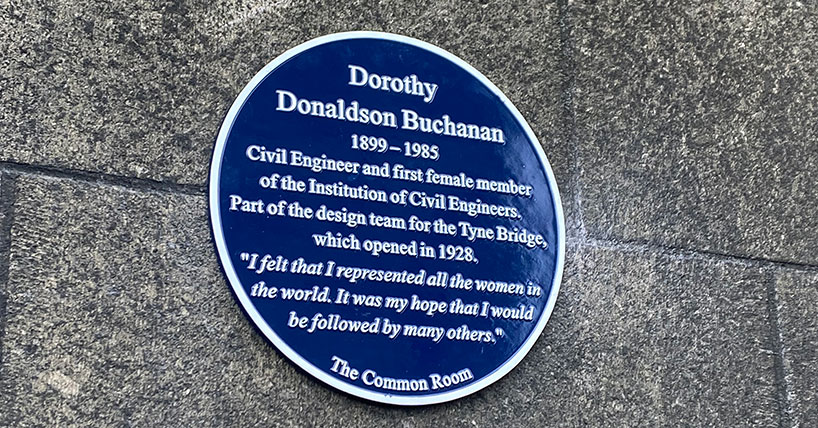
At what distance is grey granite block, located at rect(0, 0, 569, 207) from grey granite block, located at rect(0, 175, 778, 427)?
105 mm

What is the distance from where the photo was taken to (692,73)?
11.1ft

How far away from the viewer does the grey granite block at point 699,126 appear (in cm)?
321

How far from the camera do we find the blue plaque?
272 centimetres

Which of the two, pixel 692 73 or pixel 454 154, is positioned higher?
pixel 692 73

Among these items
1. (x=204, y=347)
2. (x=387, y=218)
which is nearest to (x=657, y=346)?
(x=387, y=218)

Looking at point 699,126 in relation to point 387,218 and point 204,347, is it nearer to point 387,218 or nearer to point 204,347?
point 387,218

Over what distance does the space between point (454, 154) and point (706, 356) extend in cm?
96

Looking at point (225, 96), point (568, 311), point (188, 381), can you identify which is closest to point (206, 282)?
point (188, 381)

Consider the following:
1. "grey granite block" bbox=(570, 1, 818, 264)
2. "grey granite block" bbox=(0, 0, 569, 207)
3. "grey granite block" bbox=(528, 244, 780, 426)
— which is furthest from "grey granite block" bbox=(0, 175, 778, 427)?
"grey granite block" bbox=(570, 1, 818, 264)

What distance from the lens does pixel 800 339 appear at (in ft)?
10.7

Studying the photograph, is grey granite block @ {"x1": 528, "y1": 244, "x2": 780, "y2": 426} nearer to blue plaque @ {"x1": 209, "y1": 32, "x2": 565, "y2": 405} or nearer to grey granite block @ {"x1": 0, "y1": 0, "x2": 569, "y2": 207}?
blue plaque @ {"x1": 209, "y1": 32, "x2": 565, "y2": 405}

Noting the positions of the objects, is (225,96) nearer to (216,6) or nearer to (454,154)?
(216,6)

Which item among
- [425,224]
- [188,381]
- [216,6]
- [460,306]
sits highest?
[216,6]

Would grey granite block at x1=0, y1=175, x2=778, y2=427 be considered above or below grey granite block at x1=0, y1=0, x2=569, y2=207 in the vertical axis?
below
